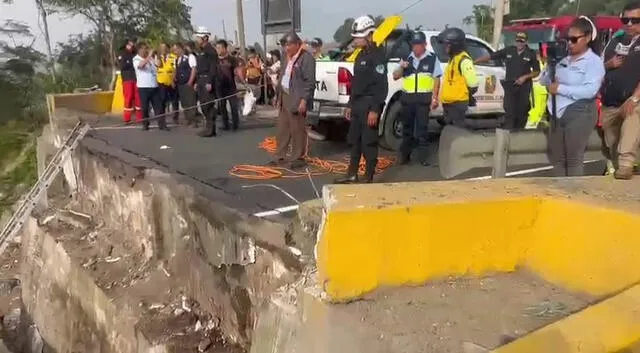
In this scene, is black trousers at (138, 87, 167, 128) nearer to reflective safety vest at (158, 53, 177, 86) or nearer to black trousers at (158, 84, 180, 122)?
black trousers at (158, 84, 180, 122)

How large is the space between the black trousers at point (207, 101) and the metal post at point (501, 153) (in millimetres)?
6217

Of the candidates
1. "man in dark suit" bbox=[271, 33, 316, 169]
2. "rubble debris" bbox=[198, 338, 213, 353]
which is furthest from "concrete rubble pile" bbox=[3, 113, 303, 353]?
"man in dark suit" bbox=[271, 33, 316, 169]

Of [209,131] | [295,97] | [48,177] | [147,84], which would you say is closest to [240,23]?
[147,84]

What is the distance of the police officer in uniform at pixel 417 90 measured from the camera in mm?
8555

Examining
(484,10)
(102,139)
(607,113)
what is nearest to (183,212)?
(607,113)

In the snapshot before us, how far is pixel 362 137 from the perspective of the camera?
733 cm

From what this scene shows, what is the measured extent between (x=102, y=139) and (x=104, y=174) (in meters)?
2.22

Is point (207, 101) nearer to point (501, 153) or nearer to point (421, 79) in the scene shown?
point (421, 79)

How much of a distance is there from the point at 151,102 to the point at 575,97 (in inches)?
357

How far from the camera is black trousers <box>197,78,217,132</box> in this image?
36.6 feet

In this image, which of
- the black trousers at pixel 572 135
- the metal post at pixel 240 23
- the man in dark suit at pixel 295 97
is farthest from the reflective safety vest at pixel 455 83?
the metal post at pixel 240 23

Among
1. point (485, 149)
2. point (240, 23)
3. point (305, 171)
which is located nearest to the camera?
point (485, 149)

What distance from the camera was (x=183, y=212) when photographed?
6699 millimetres

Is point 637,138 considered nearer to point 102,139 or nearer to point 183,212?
point 183,212
